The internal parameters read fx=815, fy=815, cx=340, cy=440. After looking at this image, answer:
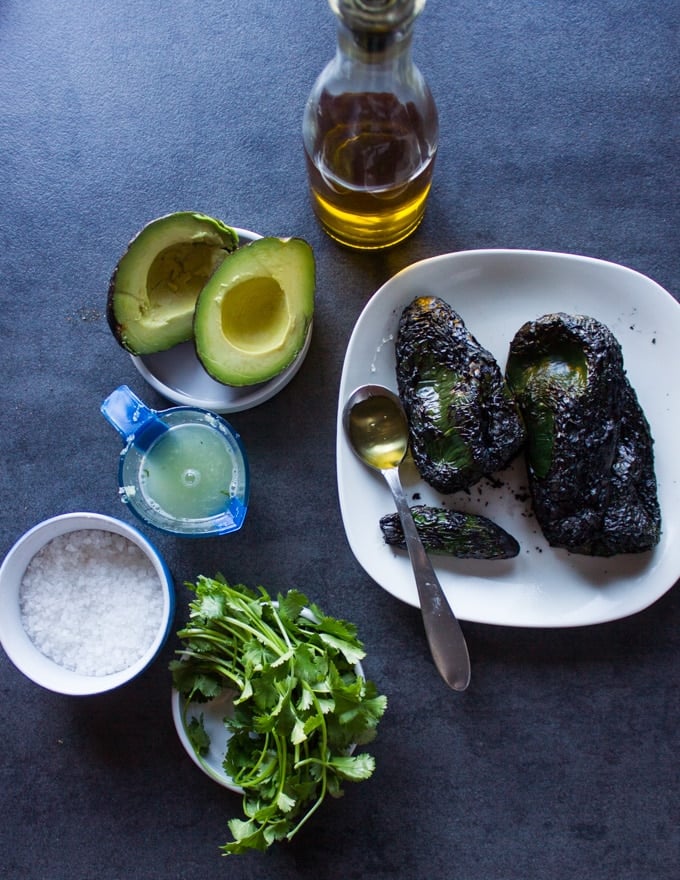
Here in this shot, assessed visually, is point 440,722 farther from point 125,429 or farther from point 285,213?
point 285,213

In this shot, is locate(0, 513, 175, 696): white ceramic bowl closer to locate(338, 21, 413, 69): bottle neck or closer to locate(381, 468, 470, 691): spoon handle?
locate(381, 468, 470, 691): spoon handle

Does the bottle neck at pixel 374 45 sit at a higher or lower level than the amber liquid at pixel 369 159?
higher

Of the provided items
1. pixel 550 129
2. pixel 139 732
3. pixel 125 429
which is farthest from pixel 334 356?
pixel 139 732

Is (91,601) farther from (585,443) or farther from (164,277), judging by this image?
(585,443)

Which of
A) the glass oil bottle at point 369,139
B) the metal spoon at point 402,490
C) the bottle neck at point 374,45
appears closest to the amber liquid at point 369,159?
the glass oil bottle at point 369,139

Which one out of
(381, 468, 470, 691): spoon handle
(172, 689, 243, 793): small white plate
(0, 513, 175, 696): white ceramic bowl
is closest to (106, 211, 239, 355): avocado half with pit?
(0, 513, 175, 696): white ceramic bowl

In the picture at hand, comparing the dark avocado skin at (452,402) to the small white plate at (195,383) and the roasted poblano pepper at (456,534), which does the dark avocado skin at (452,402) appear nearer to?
the roasted poblano pepper at (456,534)

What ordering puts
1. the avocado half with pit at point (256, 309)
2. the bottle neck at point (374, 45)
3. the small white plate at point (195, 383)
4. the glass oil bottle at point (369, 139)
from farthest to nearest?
the small white plate at point (195, 383), the avocado half with pit at point (256, 309), the glass oil bottle at point (369, 139), the bottle neck at point (374, 45)

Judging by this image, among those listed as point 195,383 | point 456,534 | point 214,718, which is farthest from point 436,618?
point 195,383
